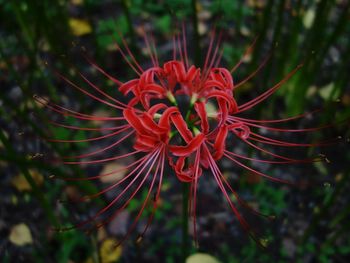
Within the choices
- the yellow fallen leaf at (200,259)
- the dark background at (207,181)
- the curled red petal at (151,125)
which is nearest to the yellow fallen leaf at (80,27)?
the dark background at (207,181)

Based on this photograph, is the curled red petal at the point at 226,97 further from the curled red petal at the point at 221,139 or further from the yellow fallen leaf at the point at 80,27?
the yellow fallen leaf at the point at 80,27

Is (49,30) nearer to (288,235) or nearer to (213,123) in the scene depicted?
(213,123)

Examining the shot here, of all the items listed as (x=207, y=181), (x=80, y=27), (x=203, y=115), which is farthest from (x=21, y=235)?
(x=80, y=27)

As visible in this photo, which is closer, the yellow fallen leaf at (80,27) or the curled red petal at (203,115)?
the curled red petal at (203,115)

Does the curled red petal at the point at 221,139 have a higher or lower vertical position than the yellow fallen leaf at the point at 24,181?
lower

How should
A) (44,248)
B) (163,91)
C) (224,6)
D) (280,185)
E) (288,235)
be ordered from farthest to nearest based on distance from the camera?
(224,6)
(280,185)
(288,235)
(44,248)
(163,91)

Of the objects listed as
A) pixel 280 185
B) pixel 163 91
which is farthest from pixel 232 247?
pixel 163 91

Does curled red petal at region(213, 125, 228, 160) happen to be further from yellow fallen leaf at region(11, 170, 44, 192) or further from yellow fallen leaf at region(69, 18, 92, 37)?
yellow fallen leaf at region(69, 18, 92, 37)
